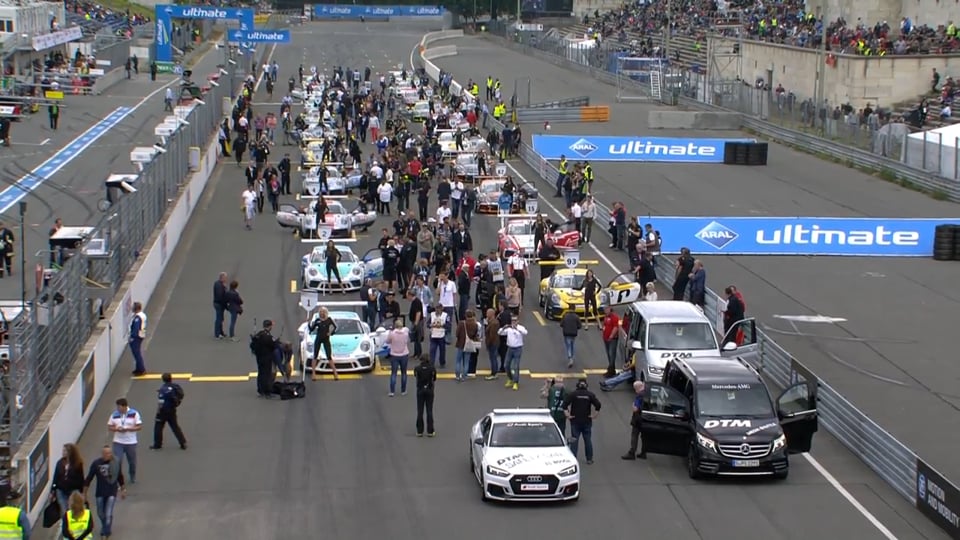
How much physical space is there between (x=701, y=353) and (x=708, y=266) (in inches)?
487

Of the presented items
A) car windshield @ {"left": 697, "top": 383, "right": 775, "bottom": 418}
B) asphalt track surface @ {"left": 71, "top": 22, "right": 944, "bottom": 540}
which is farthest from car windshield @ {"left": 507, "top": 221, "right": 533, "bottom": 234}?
car windshield @ {"left": 697, "top": 383, "right": 775, "bottom": 418}

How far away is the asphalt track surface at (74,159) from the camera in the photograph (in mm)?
40125

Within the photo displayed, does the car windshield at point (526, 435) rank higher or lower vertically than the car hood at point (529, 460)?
higher

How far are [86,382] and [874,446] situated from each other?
38.2 feet

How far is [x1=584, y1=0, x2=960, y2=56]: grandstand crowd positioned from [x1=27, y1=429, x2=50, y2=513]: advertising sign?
174 feet

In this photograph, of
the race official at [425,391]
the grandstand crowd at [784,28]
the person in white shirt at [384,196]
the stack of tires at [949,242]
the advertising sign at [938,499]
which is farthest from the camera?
the grandstand crowd at [784,28]

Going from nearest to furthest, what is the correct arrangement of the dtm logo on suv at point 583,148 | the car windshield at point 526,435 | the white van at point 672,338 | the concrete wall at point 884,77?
the car windshield at point 526,435
the white van at point 672,338
the dtm logo on suv at point 583,148
the concrete wall at point 884,77

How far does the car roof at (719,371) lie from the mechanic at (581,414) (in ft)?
5.09

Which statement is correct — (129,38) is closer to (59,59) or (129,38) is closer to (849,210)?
(59,59)

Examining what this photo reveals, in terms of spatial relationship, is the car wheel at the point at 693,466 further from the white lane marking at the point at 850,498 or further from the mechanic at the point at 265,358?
the mechanic at the point at 265,358

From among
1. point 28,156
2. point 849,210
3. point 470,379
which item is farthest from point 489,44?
point 470,379

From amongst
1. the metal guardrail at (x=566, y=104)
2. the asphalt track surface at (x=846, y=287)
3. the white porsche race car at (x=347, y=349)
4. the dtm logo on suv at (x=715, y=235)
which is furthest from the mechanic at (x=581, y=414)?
the metal guardrail at (x=566, y=104)

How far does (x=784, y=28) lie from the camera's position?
252 ft

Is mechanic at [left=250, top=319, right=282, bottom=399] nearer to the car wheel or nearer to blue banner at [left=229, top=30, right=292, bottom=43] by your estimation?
the car wheel
